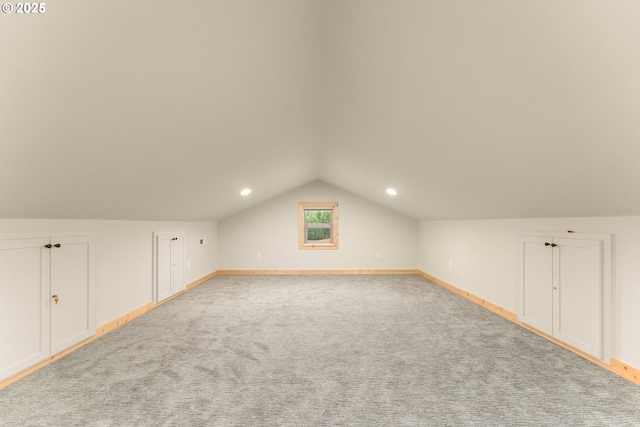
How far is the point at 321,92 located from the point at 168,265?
3954 millimetres

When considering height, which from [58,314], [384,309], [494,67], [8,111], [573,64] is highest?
[494,67]

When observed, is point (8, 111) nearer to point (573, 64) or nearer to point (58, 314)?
point (58, 314)

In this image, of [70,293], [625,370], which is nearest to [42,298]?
[70,293]

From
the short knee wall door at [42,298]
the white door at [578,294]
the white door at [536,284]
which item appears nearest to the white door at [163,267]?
the short knee wall door at [42,298]

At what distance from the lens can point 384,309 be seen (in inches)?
172

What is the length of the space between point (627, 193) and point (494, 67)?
1499 mm

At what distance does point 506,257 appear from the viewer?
162 inches

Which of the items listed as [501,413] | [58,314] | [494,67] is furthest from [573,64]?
[58,314]

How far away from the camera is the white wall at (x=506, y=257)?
8.09 feet

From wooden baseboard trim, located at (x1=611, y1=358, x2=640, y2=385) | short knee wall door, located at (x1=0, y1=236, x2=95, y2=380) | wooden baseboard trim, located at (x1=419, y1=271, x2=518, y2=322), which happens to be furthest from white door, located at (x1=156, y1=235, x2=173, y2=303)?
wooden baseboard trim, located at (x1=611, y1=358, x2=640, y2=385)

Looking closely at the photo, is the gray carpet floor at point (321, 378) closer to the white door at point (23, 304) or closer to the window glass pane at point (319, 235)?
the white door at point (23, 304)

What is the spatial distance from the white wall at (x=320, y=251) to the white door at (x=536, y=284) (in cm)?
371

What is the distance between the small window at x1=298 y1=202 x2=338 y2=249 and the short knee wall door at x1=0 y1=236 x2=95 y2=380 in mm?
4620

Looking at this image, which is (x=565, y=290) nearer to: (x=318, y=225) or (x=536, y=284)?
(x=536, y=284)
